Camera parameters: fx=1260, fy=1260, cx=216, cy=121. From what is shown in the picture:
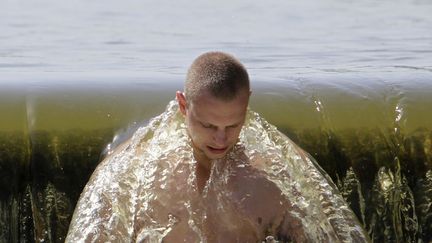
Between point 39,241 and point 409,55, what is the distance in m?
3.28

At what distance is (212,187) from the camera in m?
4.21

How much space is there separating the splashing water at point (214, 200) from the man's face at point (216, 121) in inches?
7.7

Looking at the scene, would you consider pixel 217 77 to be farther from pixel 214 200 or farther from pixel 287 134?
pixel 287 134

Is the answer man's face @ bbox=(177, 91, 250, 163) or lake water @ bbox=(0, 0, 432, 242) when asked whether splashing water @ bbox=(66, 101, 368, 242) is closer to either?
man's face @ bbox=(177, 91, 250, 163)

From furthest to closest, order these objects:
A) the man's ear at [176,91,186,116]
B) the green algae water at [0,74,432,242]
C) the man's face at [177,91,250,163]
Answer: the green algae water at [0,74,432,242], the man's ear at [176,91,186,116], the man's face at [177,91,250,163]

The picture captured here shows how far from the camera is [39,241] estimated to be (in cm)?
466

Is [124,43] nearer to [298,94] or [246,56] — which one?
[246,56]

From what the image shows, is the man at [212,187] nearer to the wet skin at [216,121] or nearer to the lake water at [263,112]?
the wet skin at [216,121]

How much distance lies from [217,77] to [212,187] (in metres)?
0.42

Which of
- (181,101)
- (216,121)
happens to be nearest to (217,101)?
(216,121)

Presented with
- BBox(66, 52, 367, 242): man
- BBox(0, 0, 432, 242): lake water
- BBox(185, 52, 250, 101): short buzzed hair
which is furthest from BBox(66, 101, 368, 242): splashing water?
BBox(0, 0, 432, 242): lake water

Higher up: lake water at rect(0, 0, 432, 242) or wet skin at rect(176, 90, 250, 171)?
wet skin at rect(176, 90, 250, 171)

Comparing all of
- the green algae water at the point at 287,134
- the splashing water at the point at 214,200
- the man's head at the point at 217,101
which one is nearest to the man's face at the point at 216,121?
the man's head at the point at 217,101

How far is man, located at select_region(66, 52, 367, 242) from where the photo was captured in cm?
402
